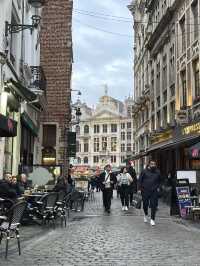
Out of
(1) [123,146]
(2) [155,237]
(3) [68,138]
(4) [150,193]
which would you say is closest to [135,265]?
(2) [155,237]

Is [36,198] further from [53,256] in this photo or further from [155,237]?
[53,256]

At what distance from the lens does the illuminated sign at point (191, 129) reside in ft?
75.9

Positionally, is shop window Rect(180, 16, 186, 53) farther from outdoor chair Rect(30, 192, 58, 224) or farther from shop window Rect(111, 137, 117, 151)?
shop window Rect(111, 137, 117, 151)

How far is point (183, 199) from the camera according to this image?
1633 centimetres

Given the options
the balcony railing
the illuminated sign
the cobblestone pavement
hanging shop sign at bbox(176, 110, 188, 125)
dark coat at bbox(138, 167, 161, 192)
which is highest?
the balcony railing

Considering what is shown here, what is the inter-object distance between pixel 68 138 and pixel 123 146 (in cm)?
8044

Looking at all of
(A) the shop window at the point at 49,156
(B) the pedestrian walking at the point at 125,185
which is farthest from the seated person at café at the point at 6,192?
(A) the shop window at the point at 49,156

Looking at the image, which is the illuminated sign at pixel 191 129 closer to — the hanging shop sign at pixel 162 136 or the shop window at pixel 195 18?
the hanging shop sign at pixel 162 136

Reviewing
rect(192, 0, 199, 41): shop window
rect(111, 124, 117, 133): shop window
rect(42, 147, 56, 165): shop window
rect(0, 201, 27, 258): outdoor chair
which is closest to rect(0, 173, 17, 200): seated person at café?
rect(0, 201, 27, 258): outdoor chair

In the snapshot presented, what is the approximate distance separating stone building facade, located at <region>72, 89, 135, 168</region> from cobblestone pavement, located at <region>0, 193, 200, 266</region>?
106908 mm

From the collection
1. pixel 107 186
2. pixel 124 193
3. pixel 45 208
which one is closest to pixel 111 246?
pixel 45 208

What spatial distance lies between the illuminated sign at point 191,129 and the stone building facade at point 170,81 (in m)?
0.15

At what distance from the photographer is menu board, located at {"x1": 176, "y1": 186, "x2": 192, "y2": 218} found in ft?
53.5

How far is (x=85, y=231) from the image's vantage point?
12.3 meters
